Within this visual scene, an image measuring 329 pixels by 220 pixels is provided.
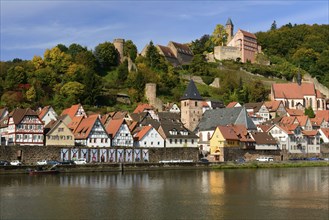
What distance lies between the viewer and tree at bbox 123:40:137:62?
102 metres

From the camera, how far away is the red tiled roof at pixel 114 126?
65625 millimetres

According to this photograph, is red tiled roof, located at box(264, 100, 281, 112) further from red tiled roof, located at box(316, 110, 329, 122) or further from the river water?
the river water

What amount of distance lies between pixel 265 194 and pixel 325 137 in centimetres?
4970

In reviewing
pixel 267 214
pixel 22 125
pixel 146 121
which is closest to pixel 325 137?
pixel 146 121

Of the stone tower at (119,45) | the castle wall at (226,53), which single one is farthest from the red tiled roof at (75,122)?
the castle wall at (226,53)

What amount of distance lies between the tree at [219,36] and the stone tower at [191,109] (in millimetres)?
45935

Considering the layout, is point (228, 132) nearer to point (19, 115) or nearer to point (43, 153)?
point (43, 153)

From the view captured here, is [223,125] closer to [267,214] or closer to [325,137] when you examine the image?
[325,137]

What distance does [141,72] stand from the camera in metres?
90.6

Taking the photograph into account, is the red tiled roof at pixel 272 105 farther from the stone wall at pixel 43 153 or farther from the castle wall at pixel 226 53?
the stone wall at pixel 43 153

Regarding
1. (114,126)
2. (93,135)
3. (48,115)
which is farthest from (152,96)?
(93,135)

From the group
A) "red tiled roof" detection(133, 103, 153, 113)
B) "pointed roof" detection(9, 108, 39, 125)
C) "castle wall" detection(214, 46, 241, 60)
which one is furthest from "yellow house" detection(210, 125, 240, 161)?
"castle wall" detection(214, 46, 241, 60)

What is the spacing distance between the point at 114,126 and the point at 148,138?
4602mm

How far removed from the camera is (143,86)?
8906 centimetres
